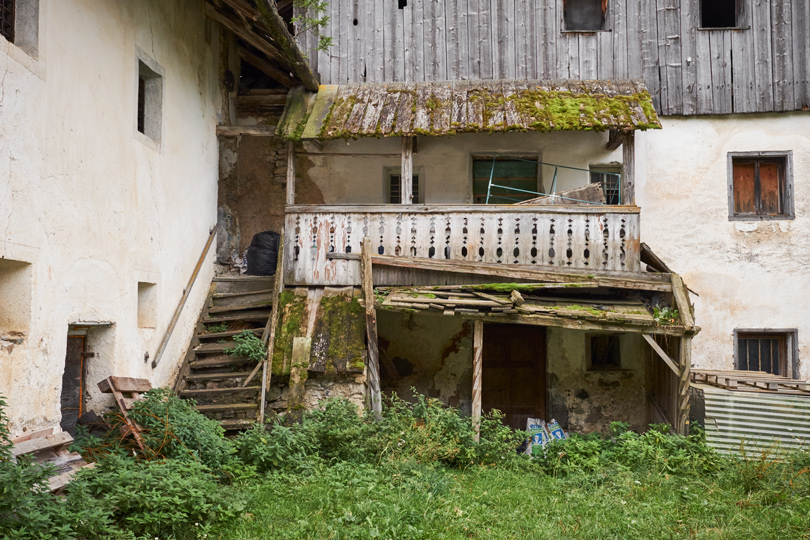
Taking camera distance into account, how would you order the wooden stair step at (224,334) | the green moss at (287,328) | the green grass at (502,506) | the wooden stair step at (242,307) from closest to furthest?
the green grass at (502,506), the green moss at (287,328), the wooden stair step at (224,334), the wooden stair step at (242,307)

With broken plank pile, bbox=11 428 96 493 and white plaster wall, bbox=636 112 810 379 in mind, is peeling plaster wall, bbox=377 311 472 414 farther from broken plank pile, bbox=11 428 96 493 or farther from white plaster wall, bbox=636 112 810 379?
broken plank pile, bbox=11 428 96 493

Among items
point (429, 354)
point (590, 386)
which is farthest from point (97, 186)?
point (590, 386)

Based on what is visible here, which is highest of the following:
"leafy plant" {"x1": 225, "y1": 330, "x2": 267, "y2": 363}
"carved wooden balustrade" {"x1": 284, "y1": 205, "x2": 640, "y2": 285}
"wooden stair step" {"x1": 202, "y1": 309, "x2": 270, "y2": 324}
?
"carved wooden balustrade" {"x1": 284, "y1": 205, "x2": 640, "y2": 285}

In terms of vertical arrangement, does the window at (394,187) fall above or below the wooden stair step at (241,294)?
above

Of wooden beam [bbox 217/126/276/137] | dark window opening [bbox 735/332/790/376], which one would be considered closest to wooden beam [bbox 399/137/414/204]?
wooden beam [bbox 217/126/276/137]

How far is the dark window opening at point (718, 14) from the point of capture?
11.9m

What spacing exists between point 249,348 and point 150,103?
12.2 feet

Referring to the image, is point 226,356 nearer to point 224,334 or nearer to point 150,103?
point 224,334

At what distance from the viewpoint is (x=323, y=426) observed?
8.34m

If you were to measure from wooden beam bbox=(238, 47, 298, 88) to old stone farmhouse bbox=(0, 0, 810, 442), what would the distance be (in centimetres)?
7

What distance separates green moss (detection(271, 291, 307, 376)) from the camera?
9391 mm

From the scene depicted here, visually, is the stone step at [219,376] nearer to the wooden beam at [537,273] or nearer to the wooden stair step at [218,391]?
the wooden stair step at [218,391]

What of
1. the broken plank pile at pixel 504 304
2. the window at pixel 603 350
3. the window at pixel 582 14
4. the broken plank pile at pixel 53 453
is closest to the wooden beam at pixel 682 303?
the broken plank pile at pixel 504 304

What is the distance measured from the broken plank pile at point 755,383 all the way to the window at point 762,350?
4.42 feet
